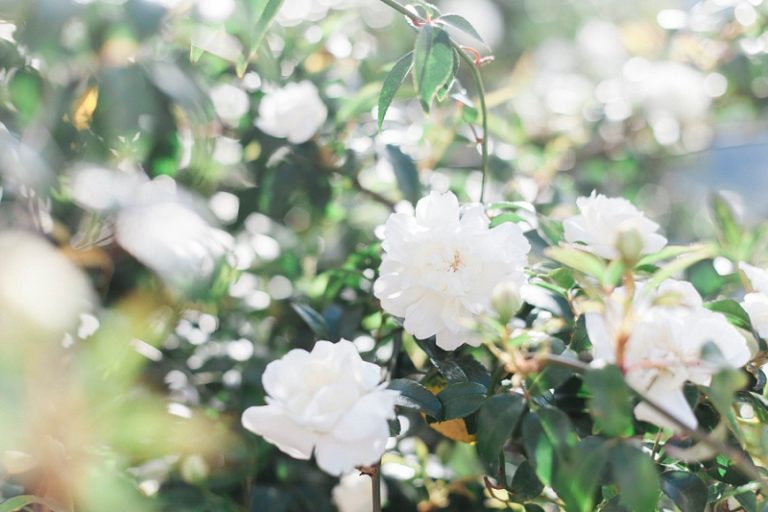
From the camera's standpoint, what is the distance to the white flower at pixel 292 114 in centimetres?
87

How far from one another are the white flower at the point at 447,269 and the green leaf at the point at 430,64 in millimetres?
73

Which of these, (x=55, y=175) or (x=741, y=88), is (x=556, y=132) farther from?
(x=55, y=175)

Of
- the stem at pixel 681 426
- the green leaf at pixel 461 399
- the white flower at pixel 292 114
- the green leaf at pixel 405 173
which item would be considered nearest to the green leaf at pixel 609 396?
the stem at pixel 681 426

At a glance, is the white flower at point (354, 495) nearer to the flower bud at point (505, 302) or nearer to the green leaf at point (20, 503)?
the green leaf at point (20, 503)

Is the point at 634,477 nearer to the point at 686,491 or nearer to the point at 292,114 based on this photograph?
the point at 686,491

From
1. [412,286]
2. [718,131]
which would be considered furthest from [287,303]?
[718,131]

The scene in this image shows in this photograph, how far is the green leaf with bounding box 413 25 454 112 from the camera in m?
0.54

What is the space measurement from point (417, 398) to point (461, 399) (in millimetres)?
29

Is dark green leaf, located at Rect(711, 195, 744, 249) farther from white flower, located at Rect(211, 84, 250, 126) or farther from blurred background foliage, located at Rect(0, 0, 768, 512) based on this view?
white flower, located at Rect(211, 84, 250, 126)

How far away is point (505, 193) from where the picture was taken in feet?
2.99

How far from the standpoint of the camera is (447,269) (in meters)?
0.54

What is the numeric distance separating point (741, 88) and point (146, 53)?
2.89 ft

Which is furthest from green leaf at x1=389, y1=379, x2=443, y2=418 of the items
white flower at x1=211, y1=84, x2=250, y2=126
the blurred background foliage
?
white flower at x1=211, y1=84, x2=250, y2=126

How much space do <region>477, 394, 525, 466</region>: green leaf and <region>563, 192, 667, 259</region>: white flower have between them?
14 cm
